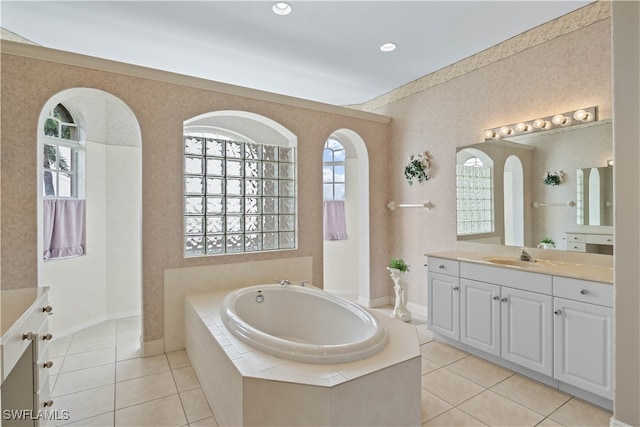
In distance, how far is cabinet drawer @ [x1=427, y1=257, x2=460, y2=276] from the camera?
2846 millimetres

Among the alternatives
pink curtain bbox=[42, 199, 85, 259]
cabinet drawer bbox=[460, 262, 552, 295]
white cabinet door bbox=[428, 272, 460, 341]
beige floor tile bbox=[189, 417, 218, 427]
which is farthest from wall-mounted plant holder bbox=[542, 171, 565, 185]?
pink curtain bbox=[42, 199, 85, 259]

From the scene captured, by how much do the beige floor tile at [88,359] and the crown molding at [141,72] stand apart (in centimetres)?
236

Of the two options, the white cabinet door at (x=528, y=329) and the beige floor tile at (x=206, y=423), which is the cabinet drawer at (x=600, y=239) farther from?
the beige floor tile at (x=206, y=423)

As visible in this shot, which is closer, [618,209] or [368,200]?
[618,209]

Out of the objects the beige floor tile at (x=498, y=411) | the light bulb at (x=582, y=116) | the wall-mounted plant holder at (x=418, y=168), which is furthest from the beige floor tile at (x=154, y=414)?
the light bulb at (x=582, y=116)

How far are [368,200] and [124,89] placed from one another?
2786mm

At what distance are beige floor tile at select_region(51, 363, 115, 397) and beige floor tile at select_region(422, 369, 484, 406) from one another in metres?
2.32

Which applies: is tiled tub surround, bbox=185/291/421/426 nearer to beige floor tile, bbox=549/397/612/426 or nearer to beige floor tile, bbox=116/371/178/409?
beige floor tile, bbox=116/371/178/409

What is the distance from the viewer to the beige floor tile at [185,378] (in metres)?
2.29

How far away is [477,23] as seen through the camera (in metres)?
2.63

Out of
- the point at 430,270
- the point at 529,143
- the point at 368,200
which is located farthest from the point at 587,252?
the point at 368,200

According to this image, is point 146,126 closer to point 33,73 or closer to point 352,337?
point 33,73

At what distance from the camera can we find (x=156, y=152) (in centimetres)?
282

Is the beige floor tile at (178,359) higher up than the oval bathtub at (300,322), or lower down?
lower down
